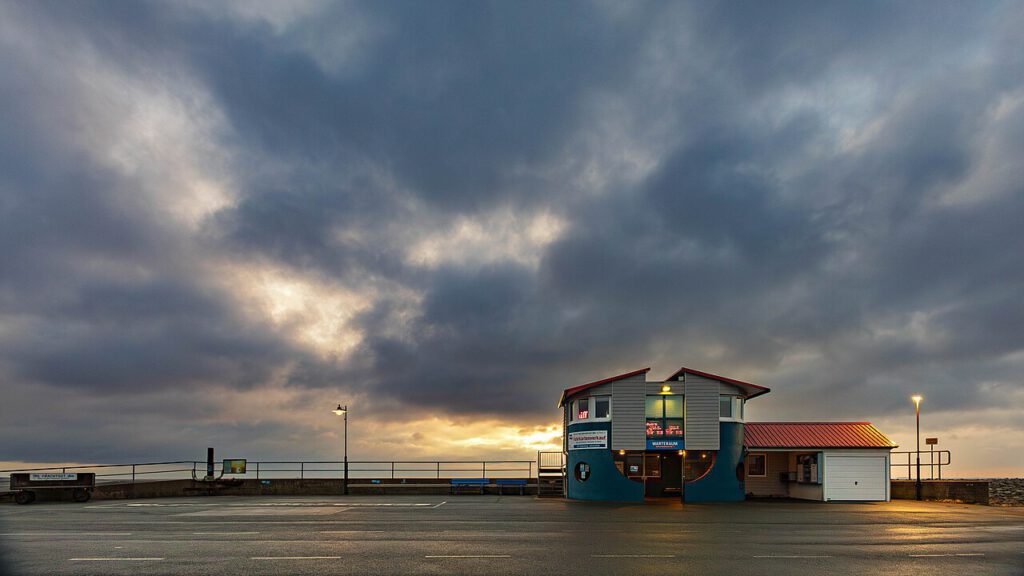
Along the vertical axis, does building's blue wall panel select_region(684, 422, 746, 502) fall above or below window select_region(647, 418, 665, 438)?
below

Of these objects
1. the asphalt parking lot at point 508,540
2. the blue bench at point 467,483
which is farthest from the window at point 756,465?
the blue bench at point 467,483

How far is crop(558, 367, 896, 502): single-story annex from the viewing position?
3712cm

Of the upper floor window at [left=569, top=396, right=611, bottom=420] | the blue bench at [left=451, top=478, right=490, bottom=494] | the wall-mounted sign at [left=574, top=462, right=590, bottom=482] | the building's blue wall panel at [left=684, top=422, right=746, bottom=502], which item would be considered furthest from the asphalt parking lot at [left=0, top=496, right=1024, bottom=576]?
the blue bench at [left=451, top=478, right=490, bottom=494]

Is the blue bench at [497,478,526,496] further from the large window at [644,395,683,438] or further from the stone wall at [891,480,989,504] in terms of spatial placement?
the stone wall at [891,480,989,504]

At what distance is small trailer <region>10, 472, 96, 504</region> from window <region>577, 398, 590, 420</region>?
26.1 m

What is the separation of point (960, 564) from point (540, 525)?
11833mm

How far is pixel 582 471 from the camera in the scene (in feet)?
126

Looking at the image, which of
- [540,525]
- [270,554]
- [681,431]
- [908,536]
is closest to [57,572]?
[270,554]

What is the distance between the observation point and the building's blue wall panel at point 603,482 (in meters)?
36.8

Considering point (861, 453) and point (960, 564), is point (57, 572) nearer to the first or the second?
point (960, 564)

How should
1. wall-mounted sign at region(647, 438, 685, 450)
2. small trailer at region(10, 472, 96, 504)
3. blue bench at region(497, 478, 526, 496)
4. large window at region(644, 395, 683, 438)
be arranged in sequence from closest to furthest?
small trailer at region(10, 472, 96, 504), wall-mounted sign at region(647, 438, 685, 450), large window at region(644, 395, 683, 438), blue bench at region(497, 478, 526, 496)

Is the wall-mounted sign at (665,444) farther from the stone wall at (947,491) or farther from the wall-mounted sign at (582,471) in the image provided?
the stone wall at (947,491)

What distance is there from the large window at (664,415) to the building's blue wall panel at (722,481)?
7.89 ft

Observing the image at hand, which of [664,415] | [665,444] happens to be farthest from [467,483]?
[664,415]
